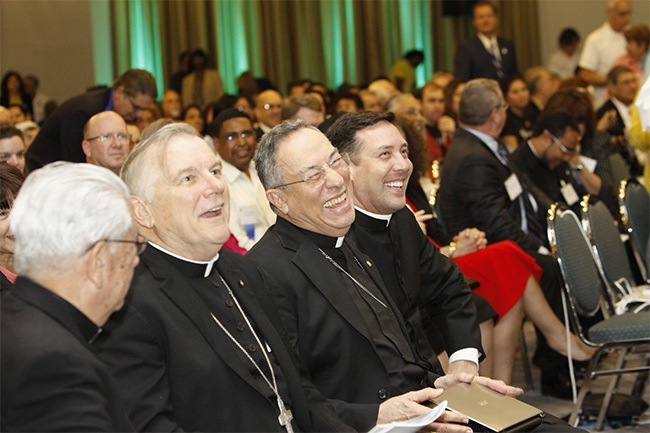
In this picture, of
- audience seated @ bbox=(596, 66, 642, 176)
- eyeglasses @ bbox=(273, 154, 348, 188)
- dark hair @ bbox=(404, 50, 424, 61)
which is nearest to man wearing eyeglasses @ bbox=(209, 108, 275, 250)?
eyeglasses @ bbox=(273, 154, 348, 188)

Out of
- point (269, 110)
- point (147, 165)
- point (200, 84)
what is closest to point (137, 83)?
point (269, 110)

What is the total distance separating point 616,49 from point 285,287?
8163 millimetres

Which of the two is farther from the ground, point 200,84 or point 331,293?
point 200,84

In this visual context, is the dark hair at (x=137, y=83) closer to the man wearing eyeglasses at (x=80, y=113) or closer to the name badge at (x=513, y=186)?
the man wearing eyeglasses at (x=80, y=113)

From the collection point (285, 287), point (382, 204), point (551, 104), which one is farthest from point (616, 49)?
point (285, 287)

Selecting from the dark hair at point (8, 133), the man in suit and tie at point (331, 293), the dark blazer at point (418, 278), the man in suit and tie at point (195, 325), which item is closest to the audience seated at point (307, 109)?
the dark hair at point (8, 133)

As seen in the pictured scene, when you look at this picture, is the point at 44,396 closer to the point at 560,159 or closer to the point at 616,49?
the point at 560,159

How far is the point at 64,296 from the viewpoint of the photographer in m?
1.88

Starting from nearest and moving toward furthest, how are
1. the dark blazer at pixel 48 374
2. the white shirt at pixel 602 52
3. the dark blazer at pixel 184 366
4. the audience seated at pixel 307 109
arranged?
the dark blazer at pixel 48 374
the dark blazer at pixel 184 366
the audience seated at pixel 307 109
the white shirt at pixel 602 52

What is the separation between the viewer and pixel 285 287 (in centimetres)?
291

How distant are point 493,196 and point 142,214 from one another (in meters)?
3.15

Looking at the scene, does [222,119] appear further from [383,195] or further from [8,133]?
[383,195]

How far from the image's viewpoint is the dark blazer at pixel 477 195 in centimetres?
534

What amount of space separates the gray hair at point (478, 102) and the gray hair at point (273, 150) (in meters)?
2.70
